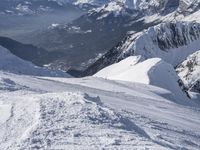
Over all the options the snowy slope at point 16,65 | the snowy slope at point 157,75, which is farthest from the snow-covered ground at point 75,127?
the snowy slope at point 157,75

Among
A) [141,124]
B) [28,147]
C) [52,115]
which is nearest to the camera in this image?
[28,147]

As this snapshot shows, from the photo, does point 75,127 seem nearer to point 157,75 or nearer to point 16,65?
point 16,65

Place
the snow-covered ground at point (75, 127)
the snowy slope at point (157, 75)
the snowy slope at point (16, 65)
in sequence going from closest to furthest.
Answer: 1. the snow-covered ground at point (75, 127)
2. the snowy slope at point (16, 65)
3. the snowy slope at point (157, 75)

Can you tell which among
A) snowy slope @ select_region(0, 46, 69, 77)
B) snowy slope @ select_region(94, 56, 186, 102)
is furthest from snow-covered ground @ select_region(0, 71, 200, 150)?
snowy slope @ select_region(94, 56, 186, 102)

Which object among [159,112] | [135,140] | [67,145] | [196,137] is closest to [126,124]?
[135,140]

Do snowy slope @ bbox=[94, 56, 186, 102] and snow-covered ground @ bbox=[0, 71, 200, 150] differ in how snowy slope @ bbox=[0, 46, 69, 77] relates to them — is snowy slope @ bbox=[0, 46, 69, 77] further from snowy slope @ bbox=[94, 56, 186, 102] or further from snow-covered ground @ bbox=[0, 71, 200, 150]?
snow-covered ground @ bbox=[0, 71, 200, 150]

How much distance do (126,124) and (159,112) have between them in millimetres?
13857

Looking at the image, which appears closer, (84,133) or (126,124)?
(84,133)

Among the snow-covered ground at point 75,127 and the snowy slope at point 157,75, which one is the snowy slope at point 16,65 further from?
the snow-covered ground at point 75,127

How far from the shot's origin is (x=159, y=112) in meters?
39.6

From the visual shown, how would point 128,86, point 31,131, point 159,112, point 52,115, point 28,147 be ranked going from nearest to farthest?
point 28,147
point 31,131
point 52,115
point 159,112
point 128,86

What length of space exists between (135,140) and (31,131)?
4308 mm

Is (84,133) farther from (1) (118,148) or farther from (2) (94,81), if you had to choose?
(2) (94,81)

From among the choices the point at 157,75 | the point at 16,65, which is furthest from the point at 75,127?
the point at 157,75
